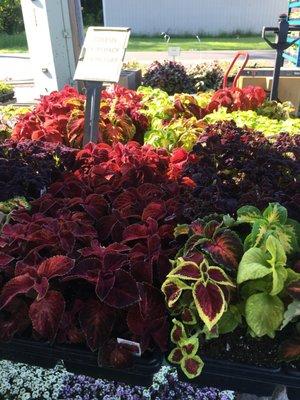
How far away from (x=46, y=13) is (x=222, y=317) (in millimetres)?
3623

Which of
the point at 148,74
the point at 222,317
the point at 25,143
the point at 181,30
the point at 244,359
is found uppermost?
the point at 25,143

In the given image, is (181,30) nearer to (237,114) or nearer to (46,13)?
(46,13)

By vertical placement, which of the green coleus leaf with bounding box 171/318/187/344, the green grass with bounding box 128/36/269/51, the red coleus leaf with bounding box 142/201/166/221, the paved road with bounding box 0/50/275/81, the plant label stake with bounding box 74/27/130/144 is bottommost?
the green grass with bounding box 128/36/269/51

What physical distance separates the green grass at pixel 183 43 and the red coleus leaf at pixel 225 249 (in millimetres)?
14976

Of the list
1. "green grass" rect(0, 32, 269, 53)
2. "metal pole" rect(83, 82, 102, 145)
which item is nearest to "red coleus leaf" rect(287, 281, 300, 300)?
"metal pole" rect(83, 82, 102, 145)

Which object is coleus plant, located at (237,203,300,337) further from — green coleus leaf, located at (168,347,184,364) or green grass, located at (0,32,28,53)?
green grass, located at (0,32,28,53)

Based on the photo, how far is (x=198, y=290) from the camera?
989mm

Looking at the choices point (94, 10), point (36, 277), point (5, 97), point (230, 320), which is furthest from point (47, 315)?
point (94, 10)

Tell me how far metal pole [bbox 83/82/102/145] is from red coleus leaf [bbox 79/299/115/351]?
3.31 ft

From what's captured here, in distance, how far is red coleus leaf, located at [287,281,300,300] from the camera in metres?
0.96

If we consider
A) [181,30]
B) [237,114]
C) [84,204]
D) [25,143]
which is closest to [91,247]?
[84,204]

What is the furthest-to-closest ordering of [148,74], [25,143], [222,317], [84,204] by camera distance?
[148,74] < [25,143] < [84,204] < [222,317]

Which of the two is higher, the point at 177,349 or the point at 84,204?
the point at 84,204

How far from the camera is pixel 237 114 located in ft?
7.28
